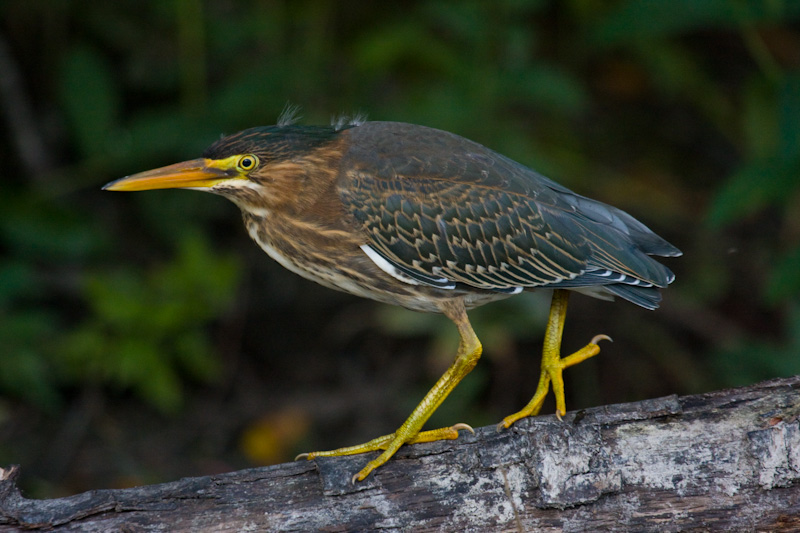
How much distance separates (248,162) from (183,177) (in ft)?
0.89

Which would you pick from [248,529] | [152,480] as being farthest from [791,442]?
[152,480]

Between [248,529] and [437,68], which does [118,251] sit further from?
[248,529]

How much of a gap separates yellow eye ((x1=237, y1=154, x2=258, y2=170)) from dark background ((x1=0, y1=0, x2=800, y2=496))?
1.56 m

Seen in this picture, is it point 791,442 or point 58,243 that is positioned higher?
point 58,243

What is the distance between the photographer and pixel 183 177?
3461 millimetres

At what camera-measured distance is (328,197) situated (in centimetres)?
357

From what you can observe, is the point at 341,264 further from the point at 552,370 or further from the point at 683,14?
the point at 683,14

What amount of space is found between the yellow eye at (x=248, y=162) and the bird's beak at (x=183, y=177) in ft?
0.18

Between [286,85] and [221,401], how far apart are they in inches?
85.8

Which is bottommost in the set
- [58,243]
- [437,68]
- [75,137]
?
[58,243]

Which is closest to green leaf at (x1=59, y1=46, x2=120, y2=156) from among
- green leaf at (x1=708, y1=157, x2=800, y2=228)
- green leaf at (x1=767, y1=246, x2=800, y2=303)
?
green leaf at (x1=708, y1=157, x2=800, y2=228)

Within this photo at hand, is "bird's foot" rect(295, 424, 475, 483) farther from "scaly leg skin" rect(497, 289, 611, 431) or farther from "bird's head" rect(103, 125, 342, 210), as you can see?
"bird's head" rect(103, 125, 342, 210)

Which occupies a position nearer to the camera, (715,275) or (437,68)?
(437,68)

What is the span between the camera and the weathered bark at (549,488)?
9.53 ft
